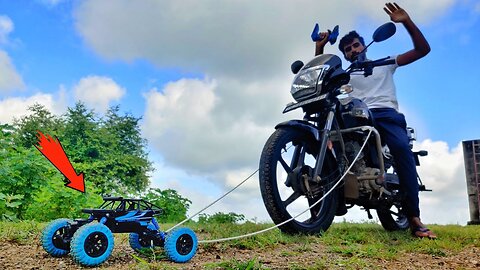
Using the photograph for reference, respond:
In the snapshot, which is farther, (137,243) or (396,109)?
(396,109)

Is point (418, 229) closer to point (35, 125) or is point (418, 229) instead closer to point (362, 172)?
point (362, 172)

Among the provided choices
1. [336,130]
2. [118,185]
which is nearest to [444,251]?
[336,130]

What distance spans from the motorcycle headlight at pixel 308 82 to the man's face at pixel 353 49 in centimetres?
102

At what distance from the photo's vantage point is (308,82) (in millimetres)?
4457

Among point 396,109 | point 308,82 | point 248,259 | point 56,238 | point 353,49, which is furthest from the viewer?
point 353,49

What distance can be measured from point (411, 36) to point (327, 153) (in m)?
1.54

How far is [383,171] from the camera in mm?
4824

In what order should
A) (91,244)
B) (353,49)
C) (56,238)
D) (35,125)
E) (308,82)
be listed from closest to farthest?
(91,244), (56,238), (308,82), (353,49), (35,125)

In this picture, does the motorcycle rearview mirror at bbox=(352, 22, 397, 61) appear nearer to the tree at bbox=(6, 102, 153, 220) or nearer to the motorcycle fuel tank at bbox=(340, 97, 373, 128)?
the motorcycle fuel tank at bbox=(340, 97, 373, 128)

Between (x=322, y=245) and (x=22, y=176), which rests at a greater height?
(x=22, y=176)

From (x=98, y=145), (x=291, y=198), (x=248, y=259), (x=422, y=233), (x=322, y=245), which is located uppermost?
(x=98, y=145)

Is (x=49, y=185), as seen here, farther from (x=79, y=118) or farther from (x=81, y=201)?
(x=79, y=118)

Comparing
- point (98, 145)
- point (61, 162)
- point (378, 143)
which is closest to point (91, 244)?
point (61, 162)

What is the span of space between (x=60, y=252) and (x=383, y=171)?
10.4ft
